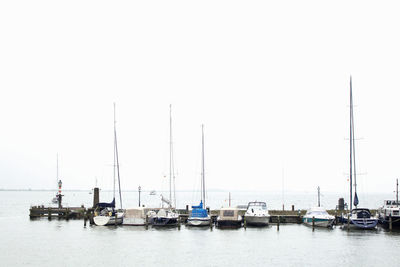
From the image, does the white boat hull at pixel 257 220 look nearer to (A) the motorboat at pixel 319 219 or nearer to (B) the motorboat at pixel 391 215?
(A) the motorboat at pixel 319 219

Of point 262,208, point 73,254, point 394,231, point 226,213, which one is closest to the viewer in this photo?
point 73,254

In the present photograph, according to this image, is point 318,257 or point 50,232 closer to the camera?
point 318,257

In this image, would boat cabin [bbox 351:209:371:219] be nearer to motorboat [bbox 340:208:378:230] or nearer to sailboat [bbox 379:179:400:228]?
motorboat [bbox 340:208:378:230]

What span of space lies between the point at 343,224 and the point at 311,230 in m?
4.22

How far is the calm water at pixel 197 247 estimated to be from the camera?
35281 millimetres

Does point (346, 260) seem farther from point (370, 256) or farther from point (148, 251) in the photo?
point (148, 251)

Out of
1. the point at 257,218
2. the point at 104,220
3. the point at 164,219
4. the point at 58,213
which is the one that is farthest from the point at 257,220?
the point at 58,213

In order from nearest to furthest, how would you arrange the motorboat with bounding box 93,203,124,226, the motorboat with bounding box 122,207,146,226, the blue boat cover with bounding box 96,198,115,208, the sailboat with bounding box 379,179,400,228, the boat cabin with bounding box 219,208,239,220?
the sailboat with bounding box 379,179,400,228, the boat cabin with bounding box 219,208,239,220, the motorboat with bounding box 122,207,146,226, the motorboat with bounding box 93,203,124,226, the blue boat cover with bounding box 96,198,115,208

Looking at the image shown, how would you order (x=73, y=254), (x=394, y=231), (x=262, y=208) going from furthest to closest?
(x=262, y=208)
(x=394, y=231)
(x=73, y=254)

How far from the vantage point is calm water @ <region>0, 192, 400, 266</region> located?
35281mm

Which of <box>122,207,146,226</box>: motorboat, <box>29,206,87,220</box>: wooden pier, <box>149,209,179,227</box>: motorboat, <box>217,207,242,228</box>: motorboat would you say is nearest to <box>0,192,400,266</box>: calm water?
<box>122,207,146,226</box>: motorboat

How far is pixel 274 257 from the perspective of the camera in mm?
36750

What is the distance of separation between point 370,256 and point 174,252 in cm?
1556

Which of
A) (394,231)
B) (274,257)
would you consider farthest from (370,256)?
(394,231)
